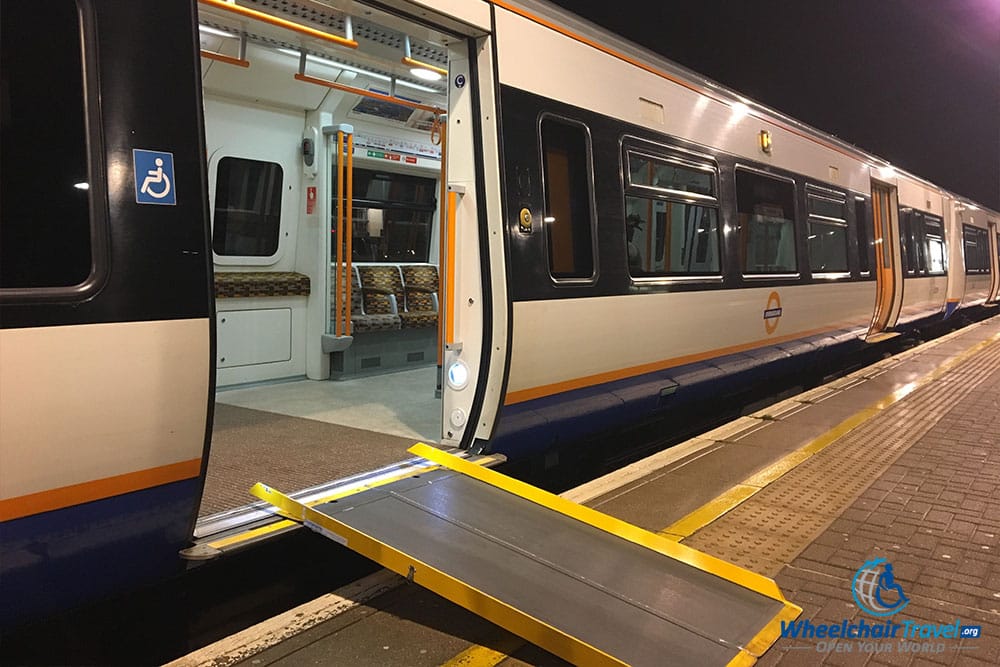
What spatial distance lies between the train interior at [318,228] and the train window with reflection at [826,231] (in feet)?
13.2

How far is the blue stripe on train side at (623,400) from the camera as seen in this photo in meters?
4.01

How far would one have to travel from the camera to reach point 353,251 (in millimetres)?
7484

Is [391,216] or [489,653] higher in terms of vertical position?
[391,216]

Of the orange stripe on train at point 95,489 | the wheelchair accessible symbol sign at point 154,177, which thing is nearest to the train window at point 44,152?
the wheelchair accessible symbol sign at point 154,177

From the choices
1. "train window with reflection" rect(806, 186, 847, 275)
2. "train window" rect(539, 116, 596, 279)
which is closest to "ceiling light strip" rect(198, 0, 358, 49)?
"train window" rect(539, 116, 596, 279)

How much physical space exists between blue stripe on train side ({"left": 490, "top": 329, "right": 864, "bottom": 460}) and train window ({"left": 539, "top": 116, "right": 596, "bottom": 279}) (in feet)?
2.53

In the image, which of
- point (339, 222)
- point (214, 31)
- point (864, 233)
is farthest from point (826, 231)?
point (214, 31)

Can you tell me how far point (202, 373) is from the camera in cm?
249

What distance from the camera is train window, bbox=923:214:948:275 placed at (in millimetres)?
12781

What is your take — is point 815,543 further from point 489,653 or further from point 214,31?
point 214,31

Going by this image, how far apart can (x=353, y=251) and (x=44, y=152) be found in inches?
210

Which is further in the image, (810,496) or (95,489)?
(810,496)

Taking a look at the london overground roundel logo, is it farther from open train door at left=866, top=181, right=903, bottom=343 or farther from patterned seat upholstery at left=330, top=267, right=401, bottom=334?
open train door at left=866, top=181, right=903, bottom=343

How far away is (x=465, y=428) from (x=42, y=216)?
2.25 meters
